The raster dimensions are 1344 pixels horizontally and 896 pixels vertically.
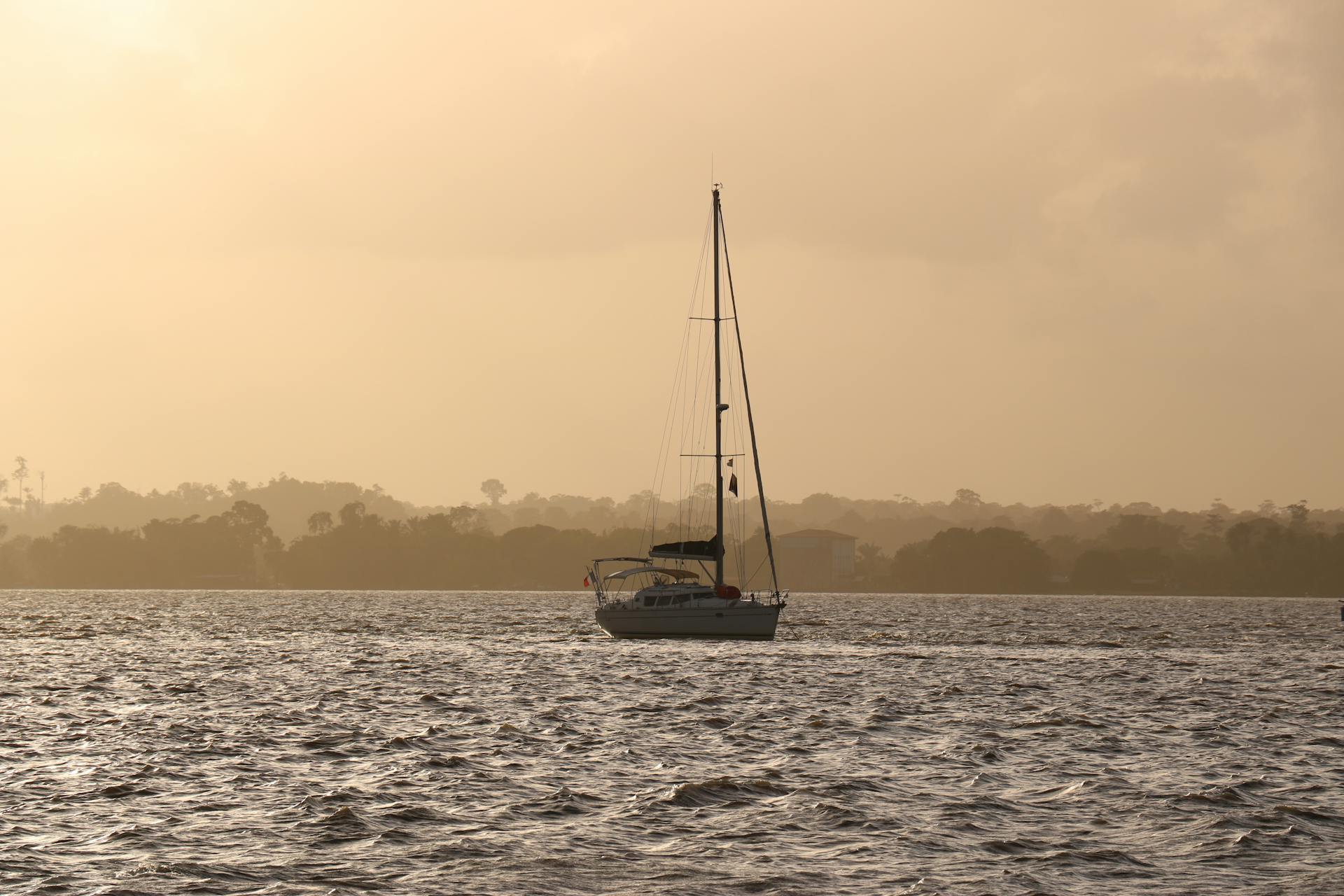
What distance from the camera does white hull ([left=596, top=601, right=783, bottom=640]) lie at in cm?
8550

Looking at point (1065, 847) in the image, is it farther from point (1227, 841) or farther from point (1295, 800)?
point (1295, 800)

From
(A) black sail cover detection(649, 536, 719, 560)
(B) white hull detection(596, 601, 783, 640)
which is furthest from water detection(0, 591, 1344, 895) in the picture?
(A) black sail cover detection(649, 536, 719, 560)

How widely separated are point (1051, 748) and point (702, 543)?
47.2 metres

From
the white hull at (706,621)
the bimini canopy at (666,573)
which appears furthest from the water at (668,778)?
the bimini canopy at (666,573)

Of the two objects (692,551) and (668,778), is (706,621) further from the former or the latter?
(668,778)

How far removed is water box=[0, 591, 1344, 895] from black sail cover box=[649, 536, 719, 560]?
11.7m

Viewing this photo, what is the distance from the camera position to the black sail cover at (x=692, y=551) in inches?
3492

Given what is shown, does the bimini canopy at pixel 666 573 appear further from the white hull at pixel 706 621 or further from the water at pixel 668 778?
the water at pixel 668 778

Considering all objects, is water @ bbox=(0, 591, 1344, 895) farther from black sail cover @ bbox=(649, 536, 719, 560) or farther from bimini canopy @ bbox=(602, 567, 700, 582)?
bimini canopy @ bbox=(602, 567, 700, 582)

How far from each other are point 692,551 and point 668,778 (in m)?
53.5

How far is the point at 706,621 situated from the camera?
85562 mm

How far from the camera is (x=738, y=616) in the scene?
86312 millimetres

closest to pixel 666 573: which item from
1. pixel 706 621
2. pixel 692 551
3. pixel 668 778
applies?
pixel 692 551

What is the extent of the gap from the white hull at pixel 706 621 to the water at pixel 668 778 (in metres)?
7.68
